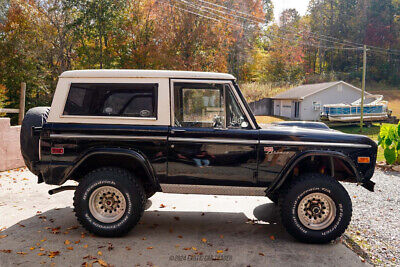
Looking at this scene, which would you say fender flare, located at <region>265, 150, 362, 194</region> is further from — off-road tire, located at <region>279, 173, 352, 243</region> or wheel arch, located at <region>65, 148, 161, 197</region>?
wheel arch, located at <region>65, 148, 161, 197</region>

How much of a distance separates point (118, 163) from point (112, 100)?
94cm

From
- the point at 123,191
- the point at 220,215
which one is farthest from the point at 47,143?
the point at 220,215

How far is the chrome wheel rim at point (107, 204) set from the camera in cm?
462

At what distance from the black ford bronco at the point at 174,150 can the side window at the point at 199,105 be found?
0.02m

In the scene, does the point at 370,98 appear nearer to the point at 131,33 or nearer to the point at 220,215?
the point at 131,33

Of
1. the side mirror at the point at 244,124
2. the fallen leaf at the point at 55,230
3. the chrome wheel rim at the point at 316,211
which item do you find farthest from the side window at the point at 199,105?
the fallen leaf at the point at 55,230

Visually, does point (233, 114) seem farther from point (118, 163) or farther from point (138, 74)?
point (118, 163)

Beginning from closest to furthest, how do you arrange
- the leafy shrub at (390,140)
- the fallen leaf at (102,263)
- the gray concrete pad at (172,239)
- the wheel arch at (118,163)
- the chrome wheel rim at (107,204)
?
the fallen leaf at (102,263)
the gray concrete pad at (172,239)
the wheel arch at (118,163)
the chrome wheel rim at (107,204)
the leafy shrub at (390,140)

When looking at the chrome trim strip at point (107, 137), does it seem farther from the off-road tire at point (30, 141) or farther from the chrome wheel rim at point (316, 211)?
the chrome wheel rim at point (316, 211)

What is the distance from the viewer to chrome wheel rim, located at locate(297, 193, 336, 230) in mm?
4535

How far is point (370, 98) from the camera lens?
112ft

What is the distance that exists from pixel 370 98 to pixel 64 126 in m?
35.6

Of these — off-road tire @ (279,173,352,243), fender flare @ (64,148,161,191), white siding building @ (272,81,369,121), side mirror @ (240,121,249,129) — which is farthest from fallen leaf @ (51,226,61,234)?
white siding building @ (272,81,369,121)

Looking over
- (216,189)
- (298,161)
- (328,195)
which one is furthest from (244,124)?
(328,195)
